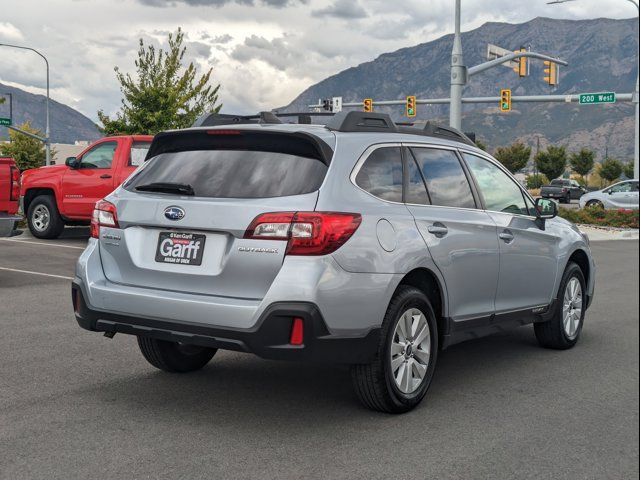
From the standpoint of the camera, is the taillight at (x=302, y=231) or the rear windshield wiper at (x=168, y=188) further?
the rear windshield wiper at (x=168, y=188)

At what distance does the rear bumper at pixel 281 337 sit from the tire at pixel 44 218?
13.3 meters

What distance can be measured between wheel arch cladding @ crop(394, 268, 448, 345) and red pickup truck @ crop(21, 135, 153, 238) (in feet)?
37.7

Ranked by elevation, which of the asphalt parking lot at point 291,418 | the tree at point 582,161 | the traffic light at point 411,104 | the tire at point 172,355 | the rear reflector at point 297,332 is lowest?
the asphalt parking lot at point 291,418

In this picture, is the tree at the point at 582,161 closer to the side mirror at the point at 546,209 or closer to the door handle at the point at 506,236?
the side mirror at the point at 546,209

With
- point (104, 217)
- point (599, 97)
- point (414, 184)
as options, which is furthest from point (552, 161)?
point (104, 217)

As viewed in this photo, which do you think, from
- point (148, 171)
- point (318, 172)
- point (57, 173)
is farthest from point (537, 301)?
point (57, 173)

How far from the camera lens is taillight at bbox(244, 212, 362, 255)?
4348 mm

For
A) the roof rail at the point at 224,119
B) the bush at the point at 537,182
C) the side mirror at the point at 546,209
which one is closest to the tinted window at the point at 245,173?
the roof rail at the point at 224,119

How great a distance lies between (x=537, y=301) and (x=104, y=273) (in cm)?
344

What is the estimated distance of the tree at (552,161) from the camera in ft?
261

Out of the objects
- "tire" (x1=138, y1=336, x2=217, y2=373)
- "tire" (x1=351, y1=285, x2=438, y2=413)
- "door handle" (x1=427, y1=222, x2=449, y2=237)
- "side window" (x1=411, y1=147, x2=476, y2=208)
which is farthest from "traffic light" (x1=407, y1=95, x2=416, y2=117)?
"tire" (x1=351, y1=285, x2=438, y2=413)

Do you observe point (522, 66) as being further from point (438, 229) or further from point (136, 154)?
point (438, 229)

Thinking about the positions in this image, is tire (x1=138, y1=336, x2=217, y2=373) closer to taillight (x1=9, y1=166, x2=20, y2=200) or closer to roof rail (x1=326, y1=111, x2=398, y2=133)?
roof rail (x1=326, y1=111, x2=398, y2=133)

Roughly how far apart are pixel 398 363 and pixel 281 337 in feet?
3.03
